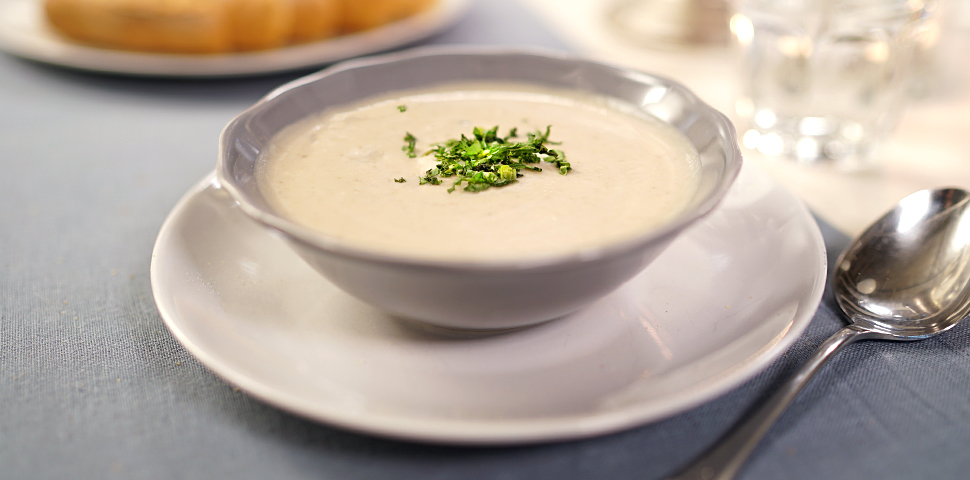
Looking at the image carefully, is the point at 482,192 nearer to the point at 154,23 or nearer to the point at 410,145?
the point at 410,145

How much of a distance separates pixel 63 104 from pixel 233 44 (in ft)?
1.72

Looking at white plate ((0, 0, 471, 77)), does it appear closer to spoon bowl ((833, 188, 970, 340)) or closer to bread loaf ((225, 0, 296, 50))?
bread loaf ((225, 0, 296, 50))

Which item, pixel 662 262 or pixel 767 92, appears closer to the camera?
pixel 662 262

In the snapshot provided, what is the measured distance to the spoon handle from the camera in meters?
0.82

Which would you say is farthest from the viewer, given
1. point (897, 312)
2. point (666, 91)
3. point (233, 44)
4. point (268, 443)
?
point (233, 44)

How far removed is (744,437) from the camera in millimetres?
852

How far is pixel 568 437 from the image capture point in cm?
78

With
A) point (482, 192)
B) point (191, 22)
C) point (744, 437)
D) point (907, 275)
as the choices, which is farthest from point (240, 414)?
point (191, 22)

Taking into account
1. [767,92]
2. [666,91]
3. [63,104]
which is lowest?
[63,104]

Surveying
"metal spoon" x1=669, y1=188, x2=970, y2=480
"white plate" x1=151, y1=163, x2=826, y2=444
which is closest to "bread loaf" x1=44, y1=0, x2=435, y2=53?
"white plate" x1=151, y1=163, x2=826, y2=444

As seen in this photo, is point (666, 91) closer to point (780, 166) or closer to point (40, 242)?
point (780, 166)

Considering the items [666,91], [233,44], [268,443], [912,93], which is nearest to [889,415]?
[666,91]

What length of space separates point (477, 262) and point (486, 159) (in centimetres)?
42

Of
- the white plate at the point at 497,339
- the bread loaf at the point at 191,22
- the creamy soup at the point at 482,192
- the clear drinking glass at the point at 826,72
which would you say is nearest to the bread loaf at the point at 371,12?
the bread loaf at the point at 191,22
